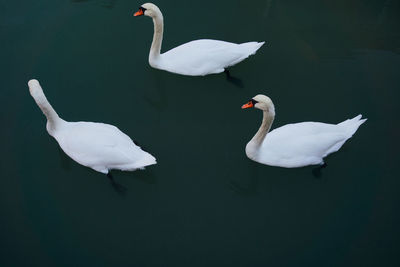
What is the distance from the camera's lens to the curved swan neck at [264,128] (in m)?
5.03

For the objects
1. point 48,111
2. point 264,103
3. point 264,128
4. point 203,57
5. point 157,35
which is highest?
point 157,35

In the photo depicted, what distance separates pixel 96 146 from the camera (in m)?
5.12

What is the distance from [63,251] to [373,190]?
4058mm

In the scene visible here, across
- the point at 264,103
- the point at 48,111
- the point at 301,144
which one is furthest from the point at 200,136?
the point at 48,111

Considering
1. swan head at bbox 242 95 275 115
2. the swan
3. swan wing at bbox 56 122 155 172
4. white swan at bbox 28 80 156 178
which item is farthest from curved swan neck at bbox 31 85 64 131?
swan head at bbox 242 95 275 115

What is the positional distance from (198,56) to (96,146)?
1.95 metres

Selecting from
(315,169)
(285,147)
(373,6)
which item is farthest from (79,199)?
(373,6)

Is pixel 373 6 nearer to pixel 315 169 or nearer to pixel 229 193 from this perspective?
pixel 315 169

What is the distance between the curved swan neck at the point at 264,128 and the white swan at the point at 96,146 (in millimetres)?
1320

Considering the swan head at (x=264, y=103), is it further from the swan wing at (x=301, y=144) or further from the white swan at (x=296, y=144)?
the swan wing at (x=301, y=144)

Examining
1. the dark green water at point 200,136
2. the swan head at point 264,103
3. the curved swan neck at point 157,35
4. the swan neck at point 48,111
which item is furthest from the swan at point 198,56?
the swan neck at point 48,111

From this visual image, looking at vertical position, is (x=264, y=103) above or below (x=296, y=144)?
above

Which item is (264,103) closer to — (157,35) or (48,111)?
(157,35)

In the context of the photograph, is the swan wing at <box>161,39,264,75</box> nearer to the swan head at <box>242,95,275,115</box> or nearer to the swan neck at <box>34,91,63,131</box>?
the swan head at <box>242,95,275,115</box>
